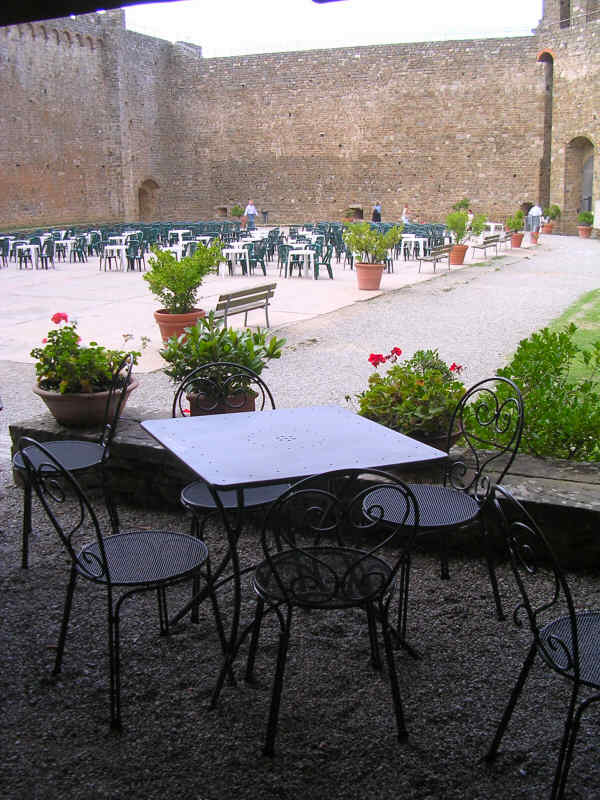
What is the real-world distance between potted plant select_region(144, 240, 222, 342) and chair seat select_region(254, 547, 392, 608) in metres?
5.03

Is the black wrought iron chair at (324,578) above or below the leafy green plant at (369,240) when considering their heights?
below

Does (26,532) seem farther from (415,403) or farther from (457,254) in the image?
(457,254)

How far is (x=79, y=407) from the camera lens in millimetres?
3523

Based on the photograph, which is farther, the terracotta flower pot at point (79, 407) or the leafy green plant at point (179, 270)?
the leafy green plant at point (179, 270)

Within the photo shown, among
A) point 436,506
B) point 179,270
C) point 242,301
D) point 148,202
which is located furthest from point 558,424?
point 148,202

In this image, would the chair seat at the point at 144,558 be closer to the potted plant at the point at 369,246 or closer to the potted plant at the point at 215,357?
the potted plant at the point at 215,357

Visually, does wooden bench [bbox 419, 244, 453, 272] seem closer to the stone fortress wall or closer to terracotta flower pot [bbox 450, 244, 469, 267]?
terracotta flower pot [bbox 450, 244, 469, 267]

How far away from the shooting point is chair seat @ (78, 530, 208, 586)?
207 centimetres

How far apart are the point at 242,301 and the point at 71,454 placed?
5.01m

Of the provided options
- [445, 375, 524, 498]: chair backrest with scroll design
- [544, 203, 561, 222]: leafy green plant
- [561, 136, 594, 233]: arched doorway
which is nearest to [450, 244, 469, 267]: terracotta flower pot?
[544, 203, 561, 222]: leafy green plant

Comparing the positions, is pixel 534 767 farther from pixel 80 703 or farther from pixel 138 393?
Answer: pixel 138 393

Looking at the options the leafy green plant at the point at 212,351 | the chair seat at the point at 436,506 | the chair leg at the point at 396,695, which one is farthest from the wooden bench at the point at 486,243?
the chair leg at the point at 396,695

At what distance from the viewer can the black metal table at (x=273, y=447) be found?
6.81ft

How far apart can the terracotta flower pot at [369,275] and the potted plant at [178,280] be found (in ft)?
13.9
